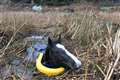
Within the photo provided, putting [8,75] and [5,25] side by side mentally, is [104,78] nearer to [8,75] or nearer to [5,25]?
[8,75]

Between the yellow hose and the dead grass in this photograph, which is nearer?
the dead grass

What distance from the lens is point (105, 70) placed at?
147 inches

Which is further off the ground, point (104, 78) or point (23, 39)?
point (104, 78)

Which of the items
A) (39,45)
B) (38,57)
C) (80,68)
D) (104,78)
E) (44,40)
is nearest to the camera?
(104,78)

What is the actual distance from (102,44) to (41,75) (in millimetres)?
1093

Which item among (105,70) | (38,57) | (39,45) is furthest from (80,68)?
(39,45)

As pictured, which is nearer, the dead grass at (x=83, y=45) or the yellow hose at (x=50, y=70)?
the dead grass at (x=83, y=45)

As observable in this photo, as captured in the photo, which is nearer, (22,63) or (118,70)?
(118,70)

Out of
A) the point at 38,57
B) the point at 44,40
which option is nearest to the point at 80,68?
the point at 38,57

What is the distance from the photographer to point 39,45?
5.34 meters

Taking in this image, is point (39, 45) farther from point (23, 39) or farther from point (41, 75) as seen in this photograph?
point (41, 75)

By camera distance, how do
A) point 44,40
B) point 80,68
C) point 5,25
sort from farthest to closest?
point 5,25
point 44,40
point 80,68

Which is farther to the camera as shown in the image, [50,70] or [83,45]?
[83,45]

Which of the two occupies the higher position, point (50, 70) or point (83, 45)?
point (50, 70)
